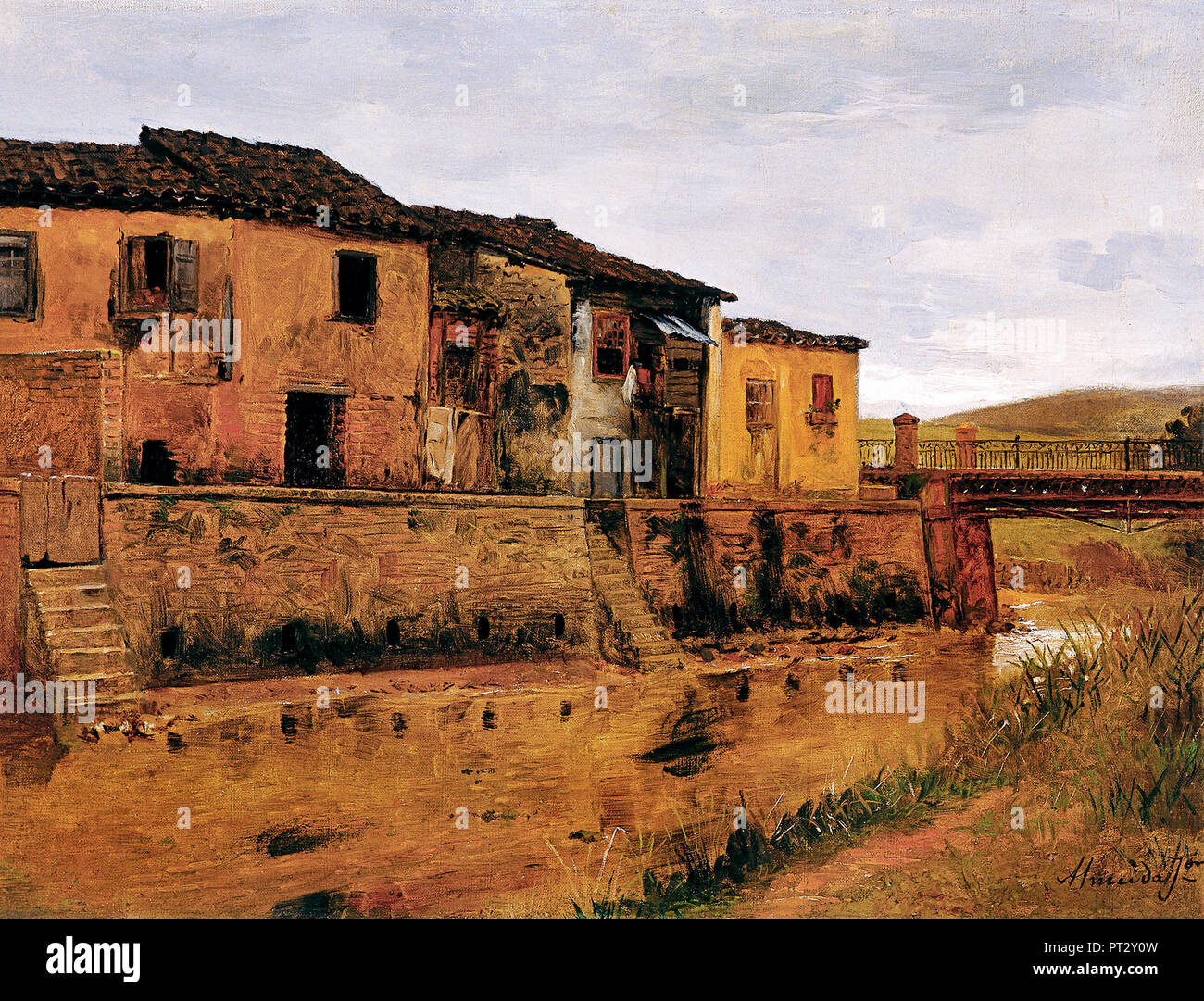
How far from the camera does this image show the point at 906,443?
2192cm

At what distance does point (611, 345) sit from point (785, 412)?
5892mm

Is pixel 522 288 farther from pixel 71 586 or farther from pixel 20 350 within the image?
pixel 71 586

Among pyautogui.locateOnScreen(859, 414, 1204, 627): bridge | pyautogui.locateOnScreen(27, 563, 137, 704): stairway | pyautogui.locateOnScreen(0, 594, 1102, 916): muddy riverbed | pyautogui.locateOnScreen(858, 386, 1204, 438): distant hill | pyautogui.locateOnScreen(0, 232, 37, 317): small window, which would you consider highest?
pyautogui.locateOnScreen(0, 232, 37, 317): small window

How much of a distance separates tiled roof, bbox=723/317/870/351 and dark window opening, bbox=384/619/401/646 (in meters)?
13.7

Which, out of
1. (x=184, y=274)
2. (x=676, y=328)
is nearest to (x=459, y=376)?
(x=184, y=274)

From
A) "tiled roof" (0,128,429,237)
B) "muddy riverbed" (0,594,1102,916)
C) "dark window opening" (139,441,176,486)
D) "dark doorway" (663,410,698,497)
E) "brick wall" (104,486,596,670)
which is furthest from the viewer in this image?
"dark doorway" (663,410,698,497)

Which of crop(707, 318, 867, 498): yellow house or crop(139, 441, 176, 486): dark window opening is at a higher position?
crop(707, 318, 867, 498): yellow house

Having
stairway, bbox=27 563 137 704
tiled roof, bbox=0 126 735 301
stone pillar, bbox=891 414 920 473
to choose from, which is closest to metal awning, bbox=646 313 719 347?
tiled roof, bbox=0 126 735 301

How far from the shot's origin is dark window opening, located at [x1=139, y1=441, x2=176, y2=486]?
52.0ft

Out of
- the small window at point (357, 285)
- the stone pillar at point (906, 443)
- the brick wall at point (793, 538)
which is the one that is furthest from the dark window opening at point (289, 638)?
the stone pillar at point (906, 443)

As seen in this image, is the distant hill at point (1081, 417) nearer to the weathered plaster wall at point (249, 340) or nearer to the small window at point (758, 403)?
the small window at point (758, 403)

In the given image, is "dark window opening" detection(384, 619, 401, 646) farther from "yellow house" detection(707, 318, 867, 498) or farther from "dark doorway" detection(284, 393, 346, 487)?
"yellow house" detection(707, 318, 867, 498)

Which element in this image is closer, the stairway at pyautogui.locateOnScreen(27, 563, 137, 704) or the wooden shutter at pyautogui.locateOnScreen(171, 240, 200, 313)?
the stairway at pyautogui.locateOnScreen(27, 563, 137, 704)
